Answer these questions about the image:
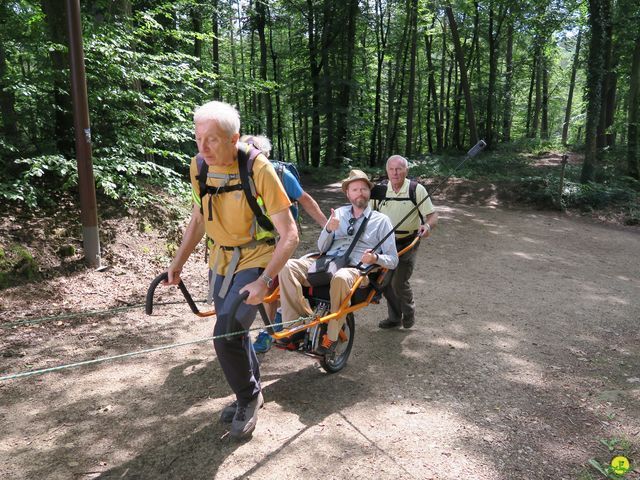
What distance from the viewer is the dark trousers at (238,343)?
286 cm

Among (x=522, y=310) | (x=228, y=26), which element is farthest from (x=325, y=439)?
(x=228, y=26)

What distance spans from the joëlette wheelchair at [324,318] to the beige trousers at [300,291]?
2.0 inches

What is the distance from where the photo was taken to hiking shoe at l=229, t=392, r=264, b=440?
3.04m

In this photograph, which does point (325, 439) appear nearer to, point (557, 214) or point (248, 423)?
point (248, 423)

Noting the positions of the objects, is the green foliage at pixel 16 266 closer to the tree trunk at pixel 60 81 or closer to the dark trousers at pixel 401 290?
the tree trunk at pixel 60 81

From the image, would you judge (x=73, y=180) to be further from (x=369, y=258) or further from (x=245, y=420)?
(x=245, y=420)

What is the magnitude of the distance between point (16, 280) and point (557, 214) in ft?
→ 43.6

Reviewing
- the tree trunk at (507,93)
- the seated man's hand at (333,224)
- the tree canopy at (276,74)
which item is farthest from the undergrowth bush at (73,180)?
the tree trunk at (507,93)

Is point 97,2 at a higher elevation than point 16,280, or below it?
higher

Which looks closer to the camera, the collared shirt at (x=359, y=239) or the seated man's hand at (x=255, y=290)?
the seated man's hand at (x=255, y=290)

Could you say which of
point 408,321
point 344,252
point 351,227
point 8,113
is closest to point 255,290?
point 344,252

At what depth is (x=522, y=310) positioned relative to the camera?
6113 mm

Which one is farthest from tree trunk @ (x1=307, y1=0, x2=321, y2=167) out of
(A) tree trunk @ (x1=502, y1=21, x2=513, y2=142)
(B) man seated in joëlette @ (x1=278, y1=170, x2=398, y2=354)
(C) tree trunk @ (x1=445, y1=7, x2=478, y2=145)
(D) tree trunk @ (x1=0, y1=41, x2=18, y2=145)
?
(B) man seated in joëlette @ (x1=278, y1=170, x2=398, y2=354)

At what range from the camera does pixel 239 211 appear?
2797 millimetres
